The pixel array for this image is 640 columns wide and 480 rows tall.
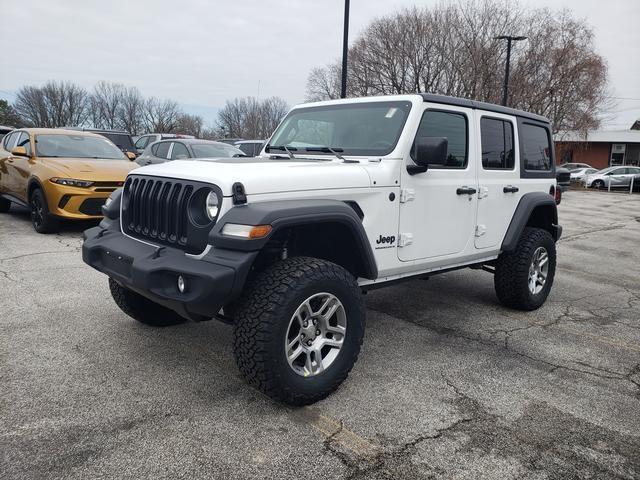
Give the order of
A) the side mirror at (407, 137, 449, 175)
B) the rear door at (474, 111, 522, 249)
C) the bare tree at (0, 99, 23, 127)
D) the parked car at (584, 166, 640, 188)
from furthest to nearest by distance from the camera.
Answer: the bare tree at (0, 99, 23, 127)
the parked car at (584, 166, 640, 188)
the rear door at (474, 111, 522, 249)
the side mirror at (407, 137, 449, 175)

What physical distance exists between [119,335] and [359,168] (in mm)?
2341

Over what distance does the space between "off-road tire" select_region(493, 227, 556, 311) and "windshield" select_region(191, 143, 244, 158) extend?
642 centimetres

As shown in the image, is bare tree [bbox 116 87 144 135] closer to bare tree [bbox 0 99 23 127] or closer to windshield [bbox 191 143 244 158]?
bare tree [bbox 0 99 23 127]

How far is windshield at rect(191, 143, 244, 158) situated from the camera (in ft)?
33.4

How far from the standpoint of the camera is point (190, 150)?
10.2 m

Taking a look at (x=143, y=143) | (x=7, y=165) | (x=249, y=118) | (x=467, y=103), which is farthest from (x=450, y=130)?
(x=249, y=118)

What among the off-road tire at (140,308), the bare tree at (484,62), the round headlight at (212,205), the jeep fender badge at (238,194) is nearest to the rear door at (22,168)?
the off-road tire at (140,308)

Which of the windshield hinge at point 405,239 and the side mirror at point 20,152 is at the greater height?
the side mirror at point 20,152

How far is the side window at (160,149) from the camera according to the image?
11018 mm

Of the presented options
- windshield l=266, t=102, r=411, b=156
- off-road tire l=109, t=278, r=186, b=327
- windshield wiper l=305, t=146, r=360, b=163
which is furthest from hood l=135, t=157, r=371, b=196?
off-road tire l=109, t=278, r=186, b=327

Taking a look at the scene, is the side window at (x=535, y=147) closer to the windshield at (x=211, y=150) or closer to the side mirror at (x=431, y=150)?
the side mirror at (x=431, y=150)

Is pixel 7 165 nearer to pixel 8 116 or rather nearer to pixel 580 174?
pixel 580 174

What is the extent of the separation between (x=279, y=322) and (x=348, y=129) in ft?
6.12

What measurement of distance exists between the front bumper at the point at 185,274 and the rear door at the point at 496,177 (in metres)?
2.53
